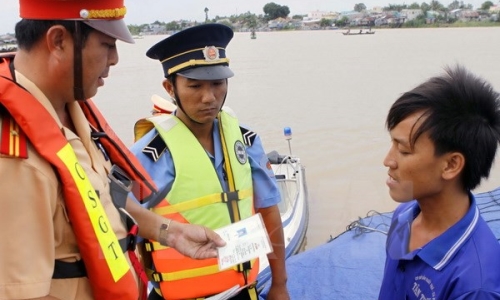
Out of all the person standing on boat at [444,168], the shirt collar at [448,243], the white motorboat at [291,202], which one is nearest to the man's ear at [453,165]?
the person standing on boat at [444,168]

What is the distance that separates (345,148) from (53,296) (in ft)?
29.9

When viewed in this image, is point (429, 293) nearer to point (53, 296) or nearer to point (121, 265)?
point (121, 265)

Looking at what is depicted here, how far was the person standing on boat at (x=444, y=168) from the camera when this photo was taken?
1279 mm

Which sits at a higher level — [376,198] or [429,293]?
[429,293]

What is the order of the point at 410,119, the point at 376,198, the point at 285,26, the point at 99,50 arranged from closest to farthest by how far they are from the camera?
the point at 99,50 → the point at 410,119 → the point at 376,198 → the point at 285,26

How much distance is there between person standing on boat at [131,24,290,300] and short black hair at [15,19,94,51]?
704mm

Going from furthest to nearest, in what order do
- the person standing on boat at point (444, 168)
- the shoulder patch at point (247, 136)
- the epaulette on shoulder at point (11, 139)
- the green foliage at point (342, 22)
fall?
the green foliage at point (342, 22)
the shoulder patch at point (247, 136)
the person standing on boat at point (444, 168)
the epaulette on shoulder at point (11, 139)

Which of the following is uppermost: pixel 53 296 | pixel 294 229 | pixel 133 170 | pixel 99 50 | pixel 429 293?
pixel 99 50

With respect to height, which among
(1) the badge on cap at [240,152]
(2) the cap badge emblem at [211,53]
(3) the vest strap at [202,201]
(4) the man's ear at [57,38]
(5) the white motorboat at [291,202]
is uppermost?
(4) the man's ear at [57,38]

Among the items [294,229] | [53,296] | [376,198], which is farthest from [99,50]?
[376,198]

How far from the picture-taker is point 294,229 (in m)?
4.71

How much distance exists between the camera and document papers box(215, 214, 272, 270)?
1.50 meters

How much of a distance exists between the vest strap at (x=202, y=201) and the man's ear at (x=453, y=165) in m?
0.81

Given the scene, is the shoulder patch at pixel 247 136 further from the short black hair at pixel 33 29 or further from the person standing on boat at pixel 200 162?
the short black hair at pixel 33 29
